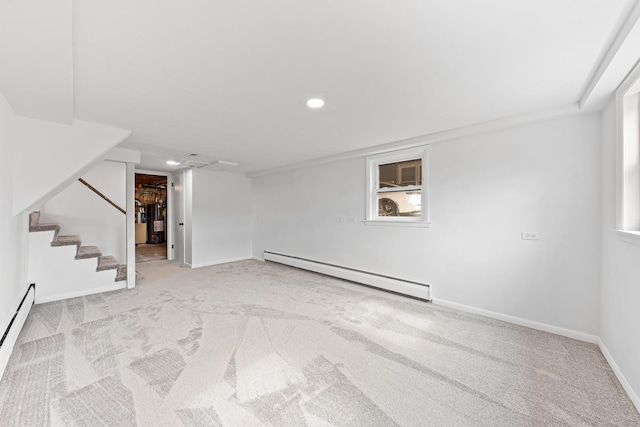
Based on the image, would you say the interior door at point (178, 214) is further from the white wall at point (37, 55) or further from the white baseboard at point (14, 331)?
the white wall at point (37, 55)

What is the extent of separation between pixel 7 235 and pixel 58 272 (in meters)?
1.80

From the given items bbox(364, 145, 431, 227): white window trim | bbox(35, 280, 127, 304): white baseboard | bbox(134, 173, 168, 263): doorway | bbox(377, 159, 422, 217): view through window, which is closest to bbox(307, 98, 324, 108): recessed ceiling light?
bbox(364, 145, 431, 227): white window trim

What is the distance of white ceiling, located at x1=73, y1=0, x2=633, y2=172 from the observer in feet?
4.26

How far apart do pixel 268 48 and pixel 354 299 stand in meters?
3.18

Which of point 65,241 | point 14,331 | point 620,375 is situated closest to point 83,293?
point 65,241

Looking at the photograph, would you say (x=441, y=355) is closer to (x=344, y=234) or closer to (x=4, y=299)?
(x=344, y=234)

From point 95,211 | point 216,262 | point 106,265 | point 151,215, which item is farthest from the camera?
point 151,215

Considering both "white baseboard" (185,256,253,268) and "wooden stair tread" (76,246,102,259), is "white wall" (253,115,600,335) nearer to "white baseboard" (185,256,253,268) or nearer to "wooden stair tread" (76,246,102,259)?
"white baseboard" (185,256,253,268)

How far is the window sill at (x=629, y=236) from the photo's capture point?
5.50 feet

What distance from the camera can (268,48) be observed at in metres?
1.58

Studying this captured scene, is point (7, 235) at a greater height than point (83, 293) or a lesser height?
greater

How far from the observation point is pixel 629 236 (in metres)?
1.77

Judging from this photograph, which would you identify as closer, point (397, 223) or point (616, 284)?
point (616, 284)

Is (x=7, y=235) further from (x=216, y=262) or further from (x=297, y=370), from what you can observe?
(x=216, y=262)
